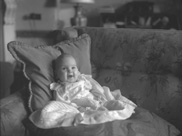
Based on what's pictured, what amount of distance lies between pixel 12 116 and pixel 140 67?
2.71ft

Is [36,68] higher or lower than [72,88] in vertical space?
higher

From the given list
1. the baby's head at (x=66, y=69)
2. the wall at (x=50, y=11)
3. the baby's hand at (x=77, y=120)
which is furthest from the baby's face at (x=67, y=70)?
the wall at (x=50, y=11)

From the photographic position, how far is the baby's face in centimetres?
142

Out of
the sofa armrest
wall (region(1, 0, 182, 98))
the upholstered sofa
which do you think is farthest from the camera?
wall (region(1, 0, 182, 98))

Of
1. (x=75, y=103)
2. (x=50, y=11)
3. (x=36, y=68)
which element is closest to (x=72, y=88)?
(x=75, y=103)

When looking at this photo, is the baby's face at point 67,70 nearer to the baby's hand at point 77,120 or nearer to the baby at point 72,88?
the baby at point 72,88

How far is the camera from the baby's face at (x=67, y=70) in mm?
1424

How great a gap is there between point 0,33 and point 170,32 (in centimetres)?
225

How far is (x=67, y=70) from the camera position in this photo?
56.6 inches

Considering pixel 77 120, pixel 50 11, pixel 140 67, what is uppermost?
pixel 50 11

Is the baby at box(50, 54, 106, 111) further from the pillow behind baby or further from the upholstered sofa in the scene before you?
the upholstered sofa

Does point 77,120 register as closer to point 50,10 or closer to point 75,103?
point 75,103

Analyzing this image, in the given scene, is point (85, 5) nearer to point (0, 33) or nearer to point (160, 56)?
point (0, 33)

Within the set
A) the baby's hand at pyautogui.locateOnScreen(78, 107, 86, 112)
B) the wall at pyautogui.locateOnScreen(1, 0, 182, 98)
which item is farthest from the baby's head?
the wall at pyautogui.locateOnScreen(1, 0, 182, 98)
